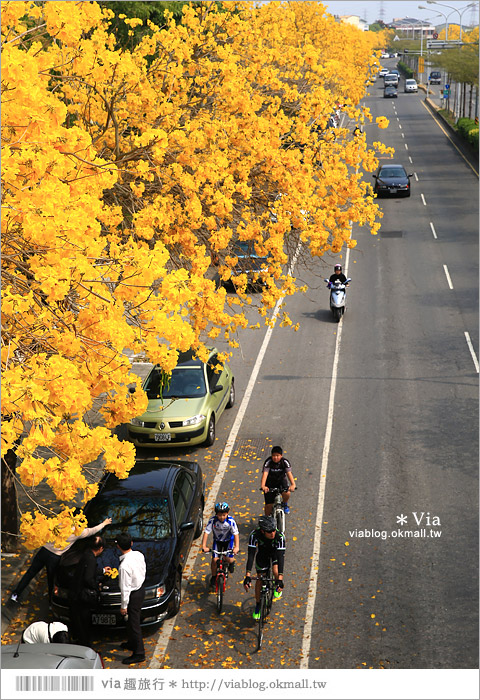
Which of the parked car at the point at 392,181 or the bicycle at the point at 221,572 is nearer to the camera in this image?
the bicycle at the point at 221,572

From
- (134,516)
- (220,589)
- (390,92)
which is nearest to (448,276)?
(134,516)

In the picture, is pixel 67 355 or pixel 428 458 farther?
pixel 428 458

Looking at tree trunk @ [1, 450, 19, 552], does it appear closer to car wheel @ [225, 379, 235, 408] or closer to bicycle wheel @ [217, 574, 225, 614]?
bicycle wheel @ [217, 574, 225, 614]

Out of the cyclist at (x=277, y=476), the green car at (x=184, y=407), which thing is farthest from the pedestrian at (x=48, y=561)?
the green car at (x=184, y=407)

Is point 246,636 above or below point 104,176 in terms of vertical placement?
below

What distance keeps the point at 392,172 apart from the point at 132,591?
34187 millimetres

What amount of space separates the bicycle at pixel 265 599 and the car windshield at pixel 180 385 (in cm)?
655

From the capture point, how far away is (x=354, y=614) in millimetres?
11164

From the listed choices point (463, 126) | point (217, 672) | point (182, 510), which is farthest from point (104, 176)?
point (463, 126)

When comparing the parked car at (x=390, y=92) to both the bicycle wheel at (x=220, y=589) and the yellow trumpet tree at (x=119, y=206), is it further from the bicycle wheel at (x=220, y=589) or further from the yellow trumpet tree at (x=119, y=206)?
the bicycle wheel at (x=220, y=589)

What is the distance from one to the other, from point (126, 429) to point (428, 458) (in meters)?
6.10

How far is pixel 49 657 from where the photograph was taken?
338 inches

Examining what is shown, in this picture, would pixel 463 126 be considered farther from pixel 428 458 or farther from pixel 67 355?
pixel 67 355

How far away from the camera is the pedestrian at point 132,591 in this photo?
33.2ft
